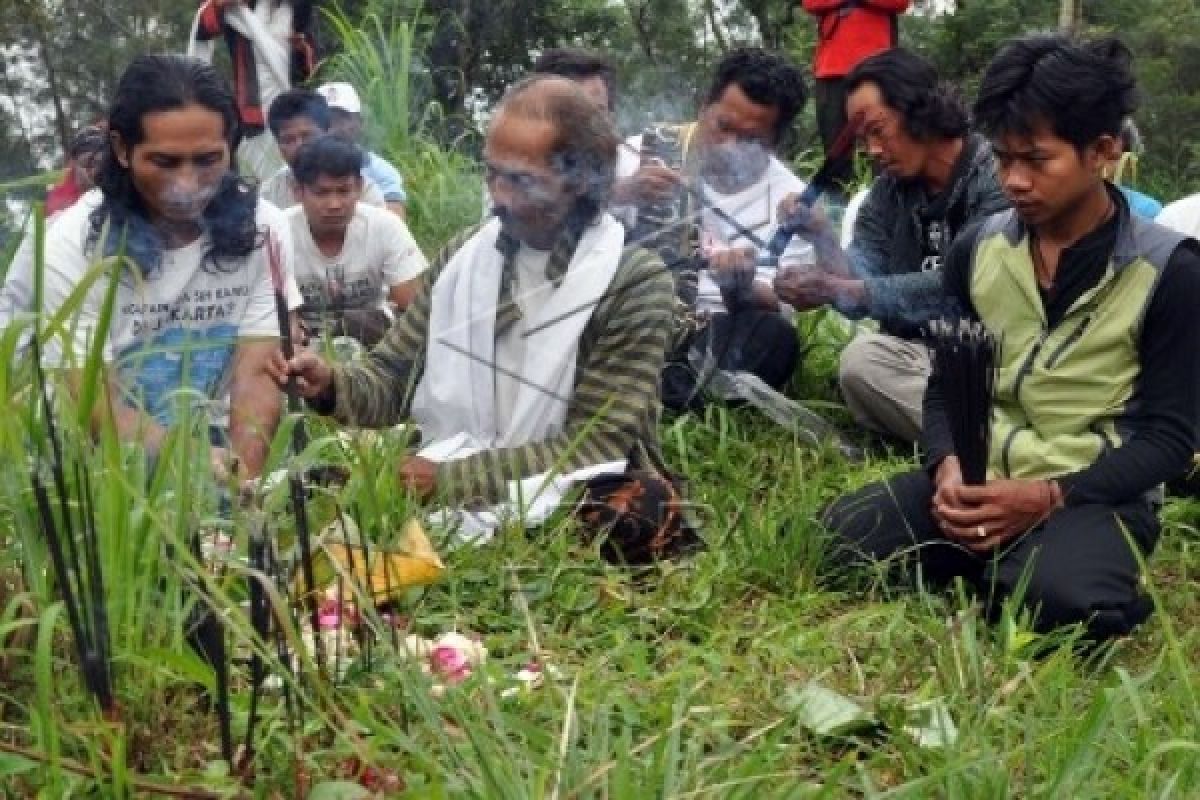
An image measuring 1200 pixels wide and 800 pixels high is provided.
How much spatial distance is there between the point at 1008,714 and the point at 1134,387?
108cm

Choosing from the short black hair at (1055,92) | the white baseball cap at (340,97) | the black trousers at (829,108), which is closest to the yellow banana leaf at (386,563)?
the short black hair at (1055,92)

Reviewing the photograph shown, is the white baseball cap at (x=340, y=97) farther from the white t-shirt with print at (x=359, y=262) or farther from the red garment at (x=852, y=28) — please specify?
the red garment at (x=852, y=28)

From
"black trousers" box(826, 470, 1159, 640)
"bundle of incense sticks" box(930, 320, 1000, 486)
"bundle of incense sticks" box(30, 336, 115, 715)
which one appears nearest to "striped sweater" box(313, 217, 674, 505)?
"black trousers" box(826, 470, 1159, 640)

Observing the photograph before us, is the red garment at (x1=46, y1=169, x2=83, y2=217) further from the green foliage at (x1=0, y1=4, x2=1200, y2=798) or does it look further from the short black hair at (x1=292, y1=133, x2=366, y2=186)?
the green foliage at (x1=0, y1=4, x2=1200, y2=798)

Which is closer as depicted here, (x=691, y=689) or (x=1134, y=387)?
(x=691, y=689)

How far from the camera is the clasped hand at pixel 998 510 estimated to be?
357 cm

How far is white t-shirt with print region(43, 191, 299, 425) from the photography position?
3.83 meters

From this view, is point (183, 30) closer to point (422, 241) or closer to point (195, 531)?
point (422, 241)

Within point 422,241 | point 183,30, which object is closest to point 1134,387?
point 422,241

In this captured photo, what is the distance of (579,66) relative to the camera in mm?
5809

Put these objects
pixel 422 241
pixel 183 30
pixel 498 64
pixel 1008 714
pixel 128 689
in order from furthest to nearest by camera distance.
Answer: pixel 183 30, pixel 498 64, pixel 422 241, pixel 1008 714, pixel 128 689

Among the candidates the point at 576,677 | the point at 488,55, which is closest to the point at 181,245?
the point at 576,677

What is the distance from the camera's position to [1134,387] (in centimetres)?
362

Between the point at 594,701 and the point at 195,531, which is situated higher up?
the point at 195,531
